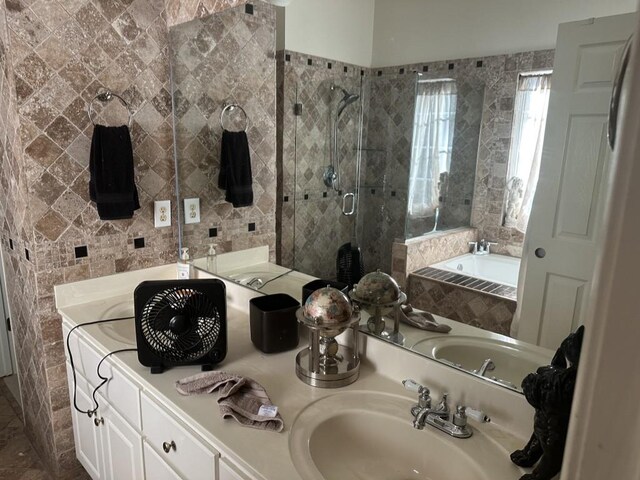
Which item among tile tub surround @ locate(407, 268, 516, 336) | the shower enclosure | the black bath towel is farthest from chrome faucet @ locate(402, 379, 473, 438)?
the black bath towel

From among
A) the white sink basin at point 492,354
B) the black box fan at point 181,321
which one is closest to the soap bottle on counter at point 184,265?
the black box fan at point 181,321

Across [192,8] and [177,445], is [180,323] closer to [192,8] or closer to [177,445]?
[177,445]

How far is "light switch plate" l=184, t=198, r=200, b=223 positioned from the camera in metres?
2.13

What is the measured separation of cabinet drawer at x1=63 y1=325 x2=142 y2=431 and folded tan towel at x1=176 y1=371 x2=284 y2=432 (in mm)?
250

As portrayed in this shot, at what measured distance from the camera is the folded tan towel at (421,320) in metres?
1.33

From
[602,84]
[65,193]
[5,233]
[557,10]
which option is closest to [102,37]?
[65,193]

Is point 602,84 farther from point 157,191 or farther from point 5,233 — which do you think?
point 5,233

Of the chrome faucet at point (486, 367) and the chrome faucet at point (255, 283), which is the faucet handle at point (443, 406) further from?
the chrome faucet at point (255, 283)

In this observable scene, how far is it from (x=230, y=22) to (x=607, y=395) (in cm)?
204

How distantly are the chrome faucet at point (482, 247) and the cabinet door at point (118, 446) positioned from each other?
1.20 meters

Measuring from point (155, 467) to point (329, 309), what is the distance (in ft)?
2.45

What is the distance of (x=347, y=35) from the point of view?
1438 millimetres

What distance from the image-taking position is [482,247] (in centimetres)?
118

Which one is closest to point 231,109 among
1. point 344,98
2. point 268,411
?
point 344,98
